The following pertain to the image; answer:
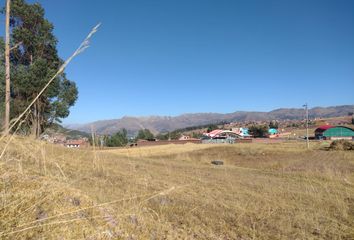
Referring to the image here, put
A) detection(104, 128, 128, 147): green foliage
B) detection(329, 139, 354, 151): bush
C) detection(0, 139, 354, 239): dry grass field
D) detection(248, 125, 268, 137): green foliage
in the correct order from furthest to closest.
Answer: detection(248, 125, 268, 137): green foliage
detection(329, 139, 354, 151): bush
detection(104, 128, 128, 147): green foliage
detection(0, 139, 354, 239): dry grass field

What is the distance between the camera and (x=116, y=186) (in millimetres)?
5738

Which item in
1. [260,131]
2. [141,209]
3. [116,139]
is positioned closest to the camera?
[141,209]

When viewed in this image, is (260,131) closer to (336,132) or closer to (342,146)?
(336,132)

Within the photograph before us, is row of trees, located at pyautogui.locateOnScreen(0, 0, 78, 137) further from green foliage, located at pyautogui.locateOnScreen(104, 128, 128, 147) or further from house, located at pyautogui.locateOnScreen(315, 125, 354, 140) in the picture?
house, located at pyautogui.locateOnScreen(315, 125, 354, 140)

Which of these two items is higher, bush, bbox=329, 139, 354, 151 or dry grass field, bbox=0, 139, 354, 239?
dry grass field, bbox=0, 139, 354, 239

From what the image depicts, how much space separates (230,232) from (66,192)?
1.85m

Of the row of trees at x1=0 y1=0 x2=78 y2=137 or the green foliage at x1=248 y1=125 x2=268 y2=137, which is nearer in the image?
the row of trees at x1=0 y1=0 x2=78 y2=137

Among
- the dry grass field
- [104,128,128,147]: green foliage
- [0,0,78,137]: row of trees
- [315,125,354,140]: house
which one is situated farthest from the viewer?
[315,125,354,140]: house

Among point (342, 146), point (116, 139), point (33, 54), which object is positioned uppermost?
point (33, 54)

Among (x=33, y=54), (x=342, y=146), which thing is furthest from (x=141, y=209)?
(x=342, y=146)

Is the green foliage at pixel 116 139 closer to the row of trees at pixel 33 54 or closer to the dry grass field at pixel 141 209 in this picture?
the dry grass field at pixel 141 209

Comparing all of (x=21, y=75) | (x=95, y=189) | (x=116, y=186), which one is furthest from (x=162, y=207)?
(x=21, y=75)

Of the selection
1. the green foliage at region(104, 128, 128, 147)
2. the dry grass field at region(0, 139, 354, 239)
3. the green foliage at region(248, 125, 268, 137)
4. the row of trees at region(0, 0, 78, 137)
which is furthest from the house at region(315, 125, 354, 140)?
the dry grass field at region(0, 139, 354, 239)

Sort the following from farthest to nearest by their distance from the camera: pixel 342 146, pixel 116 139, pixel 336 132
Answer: pixel 336 132, pixel 342 146, pixel 116 139
